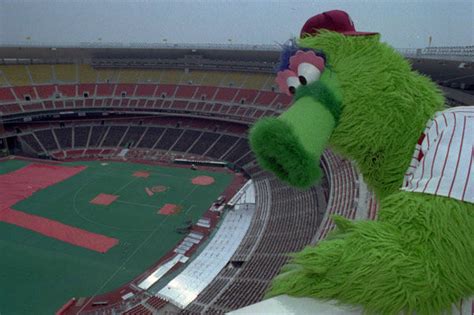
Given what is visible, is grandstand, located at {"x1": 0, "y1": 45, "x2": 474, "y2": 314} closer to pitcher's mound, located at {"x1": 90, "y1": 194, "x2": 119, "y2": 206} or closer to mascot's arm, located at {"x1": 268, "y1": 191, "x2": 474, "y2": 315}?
pitcher's mound, located at {"x1": 90, "y1": 194, "x2": 119, "y2": 206}

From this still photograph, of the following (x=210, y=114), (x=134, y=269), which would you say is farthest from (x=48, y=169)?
(x=134, y=269)

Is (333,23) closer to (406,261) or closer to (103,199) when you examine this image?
(406,261)

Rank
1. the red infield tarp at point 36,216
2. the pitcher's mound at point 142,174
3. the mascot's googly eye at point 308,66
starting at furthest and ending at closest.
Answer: the pitcher's mound at point 142,174, the red infield tarp at point 36,216, the mascot's googly eye at point 308,66

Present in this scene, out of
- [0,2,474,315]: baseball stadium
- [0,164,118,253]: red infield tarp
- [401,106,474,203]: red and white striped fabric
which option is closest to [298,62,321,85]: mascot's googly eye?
[0,2,474,315]: baseball stadium

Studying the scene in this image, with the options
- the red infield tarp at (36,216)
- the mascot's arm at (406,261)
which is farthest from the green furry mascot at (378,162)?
the red infield tarp at (36,216)

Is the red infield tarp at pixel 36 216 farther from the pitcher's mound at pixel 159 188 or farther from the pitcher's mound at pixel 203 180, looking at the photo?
the pitcher's mound at pixel 203 180

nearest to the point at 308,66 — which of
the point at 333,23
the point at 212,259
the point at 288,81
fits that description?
the point at 288,81
